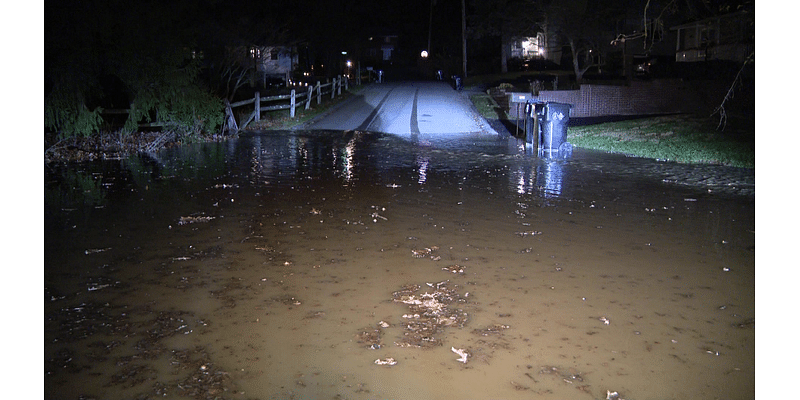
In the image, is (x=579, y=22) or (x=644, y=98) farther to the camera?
(x=579, y=22)

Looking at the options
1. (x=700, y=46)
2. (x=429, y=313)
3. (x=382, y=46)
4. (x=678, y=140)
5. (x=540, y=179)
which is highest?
(x=382, y=46)

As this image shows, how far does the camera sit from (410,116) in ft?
84.0

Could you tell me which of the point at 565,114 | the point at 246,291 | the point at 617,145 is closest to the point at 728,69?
the point at 617,145

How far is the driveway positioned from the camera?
2169 centimetres

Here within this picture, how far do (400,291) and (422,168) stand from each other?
765cm

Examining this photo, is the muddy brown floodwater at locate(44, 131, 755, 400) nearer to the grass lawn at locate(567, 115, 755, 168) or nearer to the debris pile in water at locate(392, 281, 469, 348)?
the debris pile in water at locate(392, 281, 469, 348)

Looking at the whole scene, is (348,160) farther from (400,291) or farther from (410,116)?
(410,116)

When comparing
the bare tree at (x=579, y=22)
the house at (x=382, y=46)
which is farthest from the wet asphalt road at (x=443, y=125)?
the house at (x=382, y=46)

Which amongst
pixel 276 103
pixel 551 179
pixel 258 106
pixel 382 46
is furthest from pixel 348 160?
pixel 382 46

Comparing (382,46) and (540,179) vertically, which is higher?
(382,46)

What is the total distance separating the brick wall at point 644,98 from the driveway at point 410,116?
2.94 m

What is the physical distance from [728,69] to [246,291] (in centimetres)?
3108

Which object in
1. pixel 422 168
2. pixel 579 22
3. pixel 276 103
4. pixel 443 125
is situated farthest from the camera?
pixel 579 22

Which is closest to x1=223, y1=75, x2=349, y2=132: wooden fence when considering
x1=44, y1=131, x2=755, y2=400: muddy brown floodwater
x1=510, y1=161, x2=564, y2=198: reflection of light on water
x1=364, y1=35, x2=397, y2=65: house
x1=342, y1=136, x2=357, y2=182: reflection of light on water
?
x1=342, y1=136, x2=357, y2=182: reflection of light on water
